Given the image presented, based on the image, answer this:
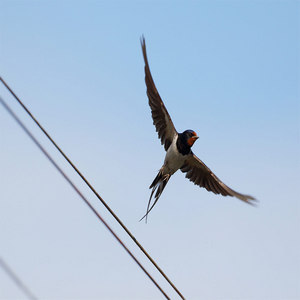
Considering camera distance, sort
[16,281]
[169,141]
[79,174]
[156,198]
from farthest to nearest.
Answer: [169,141] → [156,198] → [79,174] → [16,281]

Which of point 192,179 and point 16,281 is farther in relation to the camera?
point 192,179

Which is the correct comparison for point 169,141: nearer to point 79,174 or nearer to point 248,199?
point 248,199

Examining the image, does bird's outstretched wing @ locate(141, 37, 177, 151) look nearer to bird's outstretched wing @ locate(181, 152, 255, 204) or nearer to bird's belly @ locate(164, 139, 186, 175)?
bird's belly @ locate(164, 139, 186, 175)

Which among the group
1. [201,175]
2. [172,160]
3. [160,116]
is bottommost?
[201,175]

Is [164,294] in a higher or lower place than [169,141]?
lower

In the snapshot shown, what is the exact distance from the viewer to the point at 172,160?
7020 millimetres

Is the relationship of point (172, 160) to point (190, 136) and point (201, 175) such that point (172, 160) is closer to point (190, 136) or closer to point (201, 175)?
point (190, 136)

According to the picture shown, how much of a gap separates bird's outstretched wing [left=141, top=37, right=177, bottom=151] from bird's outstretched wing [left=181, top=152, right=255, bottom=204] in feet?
1.30

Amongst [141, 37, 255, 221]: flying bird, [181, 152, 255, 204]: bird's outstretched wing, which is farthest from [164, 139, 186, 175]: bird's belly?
[181, 152, 255, 204]: bird's outstretched wing

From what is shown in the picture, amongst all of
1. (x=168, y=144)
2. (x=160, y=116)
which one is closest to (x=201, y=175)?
(x=168, y=144)

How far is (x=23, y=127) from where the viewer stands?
3.05 m

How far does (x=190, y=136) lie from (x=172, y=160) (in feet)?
1.23

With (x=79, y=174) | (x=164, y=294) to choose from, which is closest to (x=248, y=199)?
(x=164, y=294)

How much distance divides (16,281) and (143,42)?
3761 mm
